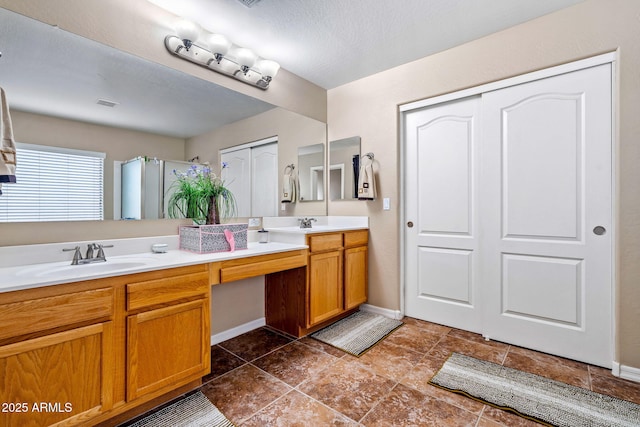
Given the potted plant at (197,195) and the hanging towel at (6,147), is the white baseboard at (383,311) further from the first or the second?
the hanging towel at (6,147)

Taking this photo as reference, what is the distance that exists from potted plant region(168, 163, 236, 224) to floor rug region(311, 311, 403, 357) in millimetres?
1298

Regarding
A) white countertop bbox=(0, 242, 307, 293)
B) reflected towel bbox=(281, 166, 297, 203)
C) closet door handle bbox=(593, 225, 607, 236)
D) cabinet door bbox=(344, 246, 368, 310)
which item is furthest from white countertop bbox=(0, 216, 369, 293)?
closet door handle bbox=(593, 225, 607, 236)

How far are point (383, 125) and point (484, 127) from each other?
87 cm

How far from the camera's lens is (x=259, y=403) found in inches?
64.0

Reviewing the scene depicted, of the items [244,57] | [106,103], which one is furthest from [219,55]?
[106,103]

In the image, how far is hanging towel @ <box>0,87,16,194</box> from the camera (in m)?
1.36

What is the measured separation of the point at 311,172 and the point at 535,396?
2.43m

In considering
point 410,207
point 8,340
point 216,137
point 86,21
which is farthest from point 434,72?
point 8,340

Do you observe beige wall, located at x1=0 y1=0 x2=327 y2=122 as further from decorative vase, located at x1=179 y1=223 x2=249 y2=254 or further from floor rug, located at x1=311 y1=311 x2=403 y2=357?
floor rug, located at x1=311 y1=311 x2=403 y2=357

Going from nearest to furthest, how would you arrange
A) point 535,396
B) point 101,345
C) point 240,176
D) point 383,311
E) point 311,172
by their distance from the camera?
point 101,345
point 535,396
point 240,176
point 383,311
point 311,172

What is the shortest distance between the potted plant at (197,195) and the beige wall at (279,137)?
128 millimetres

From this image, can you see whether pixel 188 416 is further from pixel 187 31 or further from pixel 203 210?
pixel 187 31

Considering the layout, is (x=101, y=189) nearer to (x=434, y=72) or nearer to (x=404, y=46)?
(x=404, y=46)

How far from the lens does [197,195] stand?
2.16 metres
